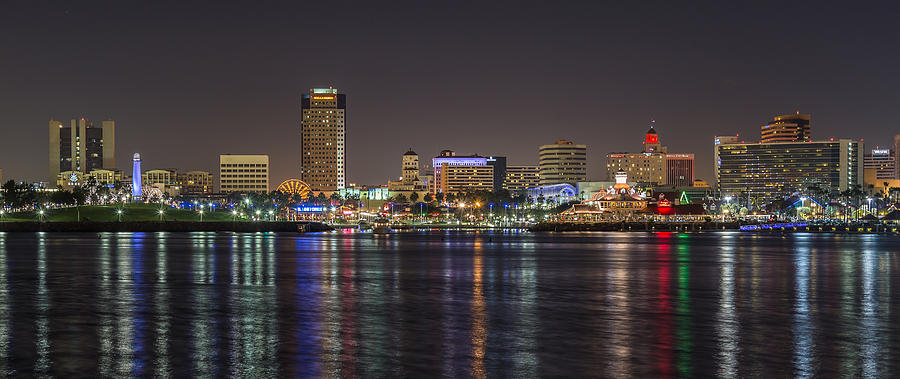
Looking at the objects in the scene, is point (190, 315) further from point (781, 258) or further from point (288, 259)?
point (781, 258)

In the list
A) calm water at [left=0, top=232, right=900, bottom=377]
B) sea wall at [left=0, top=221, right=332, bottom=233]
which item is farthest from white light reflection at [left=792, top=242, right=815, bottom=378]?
sea wall at [left=0, top=221, right=332, bottom=233]

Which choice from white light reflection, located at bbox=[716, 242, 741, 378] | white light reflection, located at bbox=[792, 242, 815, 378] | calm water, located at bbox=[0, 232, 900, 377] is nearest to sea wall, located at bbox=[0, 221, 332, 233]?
calm water, located at bbox=[0, 232, 900, 377]

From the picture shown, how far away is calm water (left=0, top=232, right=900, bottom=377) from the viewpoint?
2222 centimetres

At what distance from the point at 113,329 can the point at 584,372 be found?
15566 millimetres

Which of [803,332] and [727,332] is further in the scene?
[803,332]

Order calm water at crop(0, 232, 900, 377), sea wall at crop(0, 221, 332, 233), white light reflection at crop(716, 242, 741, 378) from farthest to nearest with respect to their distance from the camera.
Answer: sea wall at crop(0, 221, 332, 233), calm water at crop(0, 232, 900, 377), white light reflection at crop(716, 242, 741, 378)

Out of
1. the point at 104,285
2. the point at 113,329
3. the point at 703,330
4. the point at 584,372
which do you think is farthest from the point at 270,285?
the point at 584,372

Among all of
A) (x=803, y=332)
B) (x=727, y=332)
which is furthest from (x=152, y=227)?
(x=803, y=332)

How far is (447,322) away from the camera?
30.7 m

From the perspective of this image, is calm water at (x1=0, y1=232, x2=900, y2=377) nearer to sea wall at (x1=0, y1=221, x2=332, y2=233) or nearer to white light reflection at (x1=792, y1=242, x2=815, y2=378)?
white light reflection at (x1=792, y1=242, x2=815, y2=378)

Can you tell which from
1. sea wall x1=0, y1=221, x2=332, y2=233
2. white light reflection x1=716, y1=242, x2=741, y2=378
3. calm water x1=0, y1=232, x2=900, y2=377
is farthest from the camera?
sea wall x1=0, y1=221, x2=332, y2=233

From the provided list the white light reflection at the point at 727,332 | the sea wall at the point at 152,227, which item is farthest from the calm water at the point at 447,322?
the sea wall at the point at 152,227

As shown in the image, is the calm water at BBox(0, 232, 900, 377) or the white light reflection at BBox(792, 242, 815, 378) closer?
the white light reflection at BBox(792, 242, 815, 378)

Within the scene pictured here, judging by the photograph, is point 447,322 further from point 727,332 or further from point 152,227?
point 152,227
